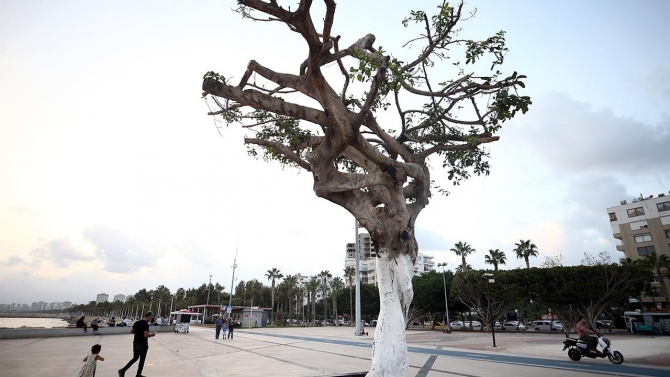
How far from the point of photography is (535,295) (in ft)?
113

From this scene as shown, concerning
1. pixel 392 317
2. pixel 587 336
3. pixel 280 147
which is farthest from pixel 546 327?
pixel 280 147

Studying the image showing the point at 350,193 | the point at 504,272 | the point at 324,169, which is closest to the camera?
the point at 324,169

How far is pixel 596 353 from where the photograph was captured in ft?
41.3

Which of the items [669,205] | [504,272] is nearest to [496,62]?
[504,272]

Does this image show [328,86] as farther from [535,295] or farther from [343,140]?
[535,295]

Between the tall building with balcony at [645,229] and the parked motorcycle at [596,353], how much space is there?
4996 cm

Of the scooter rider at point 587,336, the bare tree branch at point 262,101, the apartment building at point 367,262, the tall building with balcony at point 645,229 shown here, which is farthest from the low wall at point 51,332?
the apartment building at point 367,262

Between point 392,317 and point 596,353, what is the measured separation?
34.3ft

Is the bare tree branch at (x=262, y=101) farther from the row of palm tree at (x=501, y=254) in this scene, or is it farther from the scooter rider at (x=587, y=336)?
the row of palm tree at (x=501, y=254)

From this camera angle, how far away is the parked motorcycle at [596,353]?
1250 cm

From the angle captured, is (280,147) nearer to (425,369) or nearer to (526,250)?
(425,369)

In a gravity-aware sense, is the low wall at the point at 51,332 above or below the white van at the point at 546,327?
above

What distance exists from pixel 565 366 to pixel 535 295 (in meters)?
26.0

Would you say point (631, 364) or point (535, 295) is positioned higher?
point (535, 295)
